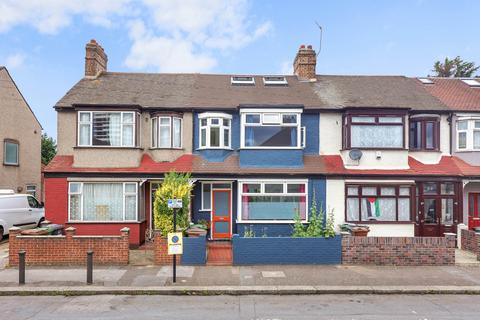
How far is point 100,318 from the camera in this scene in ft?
22.7

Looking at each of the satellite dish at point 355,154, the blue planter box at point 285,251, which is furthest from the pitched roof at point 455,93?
the blue planter box at point 285,251

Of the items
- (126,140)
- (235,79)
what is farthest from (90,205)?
(235,79)

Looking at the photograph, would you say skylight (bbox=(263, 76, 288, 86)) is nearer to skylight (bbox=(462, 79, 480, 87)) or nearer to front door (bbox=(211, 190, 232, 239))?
front door (bbox=(211, 190, 232, 239))

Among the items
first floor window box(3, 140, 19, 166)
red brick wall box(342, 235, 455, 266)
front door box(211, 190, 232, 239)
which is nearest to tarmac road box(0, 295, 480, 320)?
red brick wall box(342, 235, 455, 266)

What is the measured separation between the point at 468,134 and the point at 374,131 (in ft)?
14.2

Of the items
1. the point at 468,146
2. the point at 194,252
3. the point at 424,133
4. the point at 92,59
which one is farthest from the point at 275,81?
the point at 194,252

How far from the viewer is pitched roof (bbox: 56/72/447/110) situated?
1527 cm

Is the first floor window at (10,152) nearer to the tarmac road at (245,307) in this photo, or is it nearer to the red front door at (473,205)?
the tarmac road at (245,307)

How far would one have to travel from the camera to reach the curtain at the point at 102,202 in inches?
554

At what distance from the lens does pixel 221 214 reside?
1503cm

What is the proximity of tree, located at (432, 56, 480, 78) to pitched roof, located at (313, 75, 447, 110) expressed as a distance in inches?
755

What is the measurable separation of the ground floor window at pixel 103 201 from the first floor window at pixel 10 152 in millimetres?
9698

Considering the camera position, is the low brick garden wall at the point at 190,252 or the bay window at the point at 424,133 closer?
the low brick garden wall at the point at 190,252

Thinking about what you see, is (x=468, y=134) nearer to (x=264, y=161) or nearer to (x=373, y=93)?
(x=373, y=93)
